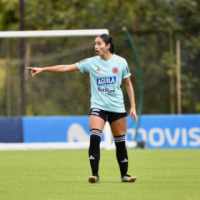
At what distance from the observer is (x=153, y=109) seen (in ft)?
69.5

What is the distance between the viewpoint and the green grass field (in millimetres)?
6820

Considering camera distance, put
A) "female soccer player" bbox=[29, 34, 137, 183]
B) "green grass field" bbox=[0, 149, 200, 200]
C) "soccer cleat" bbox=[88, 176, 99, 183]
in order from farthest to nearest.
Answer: "female soccer player" bbox=[29, 34, 137, 183] → "soccer cleat" bbox=[88, 176, 99, 183] → "green grass field" bbox=[0, 149, 200, 200]

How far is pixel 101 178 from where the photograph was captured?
8828 millimetres

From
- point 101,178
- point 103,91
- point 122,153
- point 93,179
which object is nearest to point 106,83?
point 103,91

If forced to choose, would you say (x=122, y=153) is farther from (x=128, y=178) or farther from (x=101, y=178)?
(x=101, y=178)

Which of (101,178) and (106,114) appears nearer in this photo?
(106,114)

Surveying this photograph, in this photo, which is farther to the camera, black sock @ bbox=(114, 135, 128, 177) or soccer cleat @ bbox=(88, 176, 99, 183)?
black sock @ bbox=(114, 135, 128, 177)

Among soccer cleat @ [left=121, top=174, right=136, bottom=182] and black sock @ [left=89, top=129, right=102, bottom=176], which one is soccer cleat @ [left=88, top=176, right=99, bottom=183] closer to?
black sock @ [left=89, top=129, right=102, bottom=176]

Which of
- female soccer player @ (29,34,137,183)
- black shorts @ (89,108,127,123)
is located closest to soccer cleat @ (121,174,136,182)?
female soccer player @ (29,34,137,183)

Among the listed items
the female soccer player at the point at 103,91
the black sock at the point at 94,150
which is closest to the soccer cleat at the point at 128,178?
the female soccer player at the point at 103,91

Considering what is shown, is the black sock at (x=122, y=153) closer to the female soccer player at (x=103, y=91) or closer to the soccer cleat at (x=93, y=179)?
the female soccer player at (x=103, y=91)

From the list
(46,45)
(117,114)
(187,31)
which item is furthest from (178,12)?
(117,114)

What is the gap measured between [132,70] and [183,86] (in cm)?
209

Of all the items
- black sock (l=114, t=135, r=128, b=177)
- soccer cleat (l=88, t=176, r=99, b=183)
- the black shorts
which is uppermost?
the black shorts
